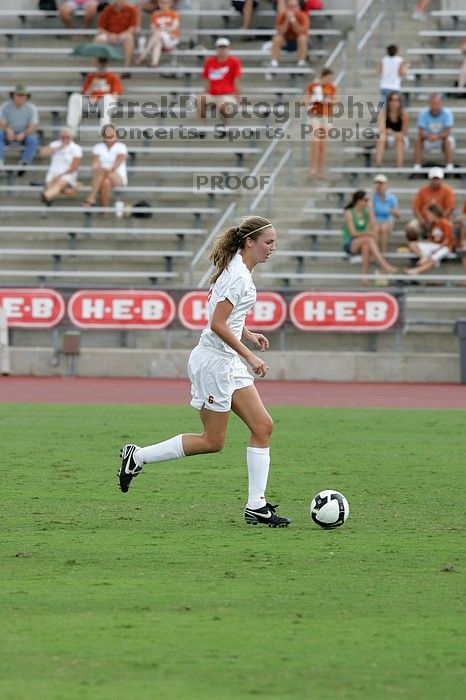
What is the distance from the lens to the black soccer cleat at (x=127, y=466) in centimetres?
1047

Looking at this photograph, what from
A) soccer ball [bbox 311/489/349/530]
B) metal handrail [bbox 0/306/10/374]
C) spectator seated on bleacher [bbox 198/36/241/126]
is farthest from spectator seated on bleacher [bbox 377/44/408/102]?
soccer ball [bbox 311/489/349/530]

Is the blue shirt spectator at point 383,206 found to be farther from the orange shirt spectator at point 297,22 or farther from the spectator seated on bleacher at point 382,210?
the orange shirt spectator at point 297,22

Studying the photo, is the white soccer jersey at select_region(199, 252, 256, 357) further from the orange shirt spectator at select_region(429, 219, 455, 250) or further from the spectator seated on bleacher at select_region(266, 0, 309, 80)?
the spectator seated on bleacher at select_region(266, 0, 309, 80)

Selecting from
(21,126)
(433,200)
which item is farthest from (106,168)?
(433,200)

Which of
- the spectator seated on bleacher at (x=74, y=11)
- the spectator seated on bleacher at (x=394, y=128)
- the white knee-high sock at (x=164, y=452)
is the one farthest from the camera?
the spectator seated on bleacher at (x=74, y=11)

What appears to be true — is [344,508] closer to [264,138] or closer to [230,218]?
[230,218]

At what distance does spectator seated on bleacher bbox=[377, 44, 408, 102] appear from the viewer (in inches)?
1105

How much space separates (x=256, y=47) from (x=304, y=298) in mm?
9951

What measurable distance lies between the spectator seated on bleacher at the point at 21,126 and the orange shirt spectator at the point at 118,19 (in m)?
3.04

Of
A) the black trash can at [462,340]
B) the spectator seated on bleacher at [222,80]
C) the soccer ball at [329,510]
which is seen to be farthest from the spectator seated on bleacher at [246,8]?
the soccer ball at [329,510]

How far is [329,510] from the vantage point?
32.2 ft

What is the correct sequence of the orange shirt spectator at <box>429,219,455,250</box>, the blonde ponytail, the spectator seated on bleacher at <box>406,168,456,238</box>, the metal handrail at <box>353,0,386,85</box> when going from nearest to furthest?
the blonde ponytail, the orange shirt spectator at <box>429,219,455,250</box>, the spectator seated on bleacher at <box>406,168,456,238</box>, the metal handrail at <box>353,0,386,85</box>

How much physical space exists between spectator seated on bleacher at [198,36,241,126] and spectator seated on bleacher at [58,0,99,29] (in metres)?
4.98

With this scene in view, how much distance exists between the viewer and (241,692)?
5801 millimetres
